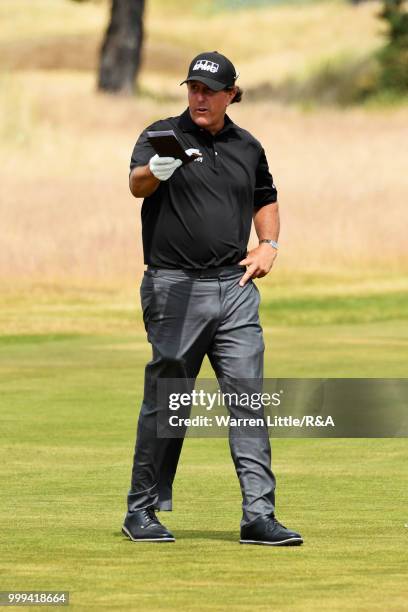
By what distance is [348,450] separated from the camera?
11188mm

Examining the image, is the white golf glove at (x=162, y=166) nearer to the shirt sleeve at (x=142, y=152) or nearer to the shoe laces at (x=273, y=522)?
the shirt sleeve at (x=142, y=152)

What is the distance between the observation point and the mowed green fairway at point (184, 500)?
6.77 meters

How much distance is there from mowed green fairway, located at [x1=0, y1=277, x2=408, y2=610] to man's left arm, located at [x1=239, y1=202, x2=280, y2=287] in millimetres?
1063

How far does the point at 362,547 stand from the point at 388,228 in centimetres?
2208

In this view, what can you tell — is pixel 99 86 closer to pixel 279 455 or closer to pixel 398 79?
pixel 398 79

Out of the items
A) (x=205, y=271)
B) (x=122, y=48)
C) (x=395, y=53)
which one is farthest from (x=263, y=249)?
(x=395, y=53)

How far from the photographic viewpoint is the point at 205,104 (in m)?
7.91

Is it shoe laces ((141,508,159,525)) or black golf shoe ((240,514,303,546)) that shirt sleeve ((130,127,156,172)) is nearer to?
shoe laces ((141,508,159,525))

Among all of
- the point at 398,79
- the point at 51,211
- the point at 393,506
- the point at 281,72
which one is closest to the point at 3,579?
the point at 393,506

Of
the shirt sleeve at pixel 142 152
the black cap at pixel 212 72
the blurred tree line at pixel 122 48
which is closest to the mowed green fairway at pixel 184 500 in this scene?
the shirt sleeve at pixel 142 152

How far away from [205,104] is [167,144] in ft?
1.40

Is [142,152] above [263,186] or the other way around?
above

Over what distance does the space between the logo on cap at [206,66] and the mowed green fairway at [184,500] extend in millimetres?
1845

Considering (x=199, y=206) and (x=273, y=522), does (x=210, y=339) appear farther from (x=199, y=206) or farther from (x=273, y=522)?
(x=273, y=522)
